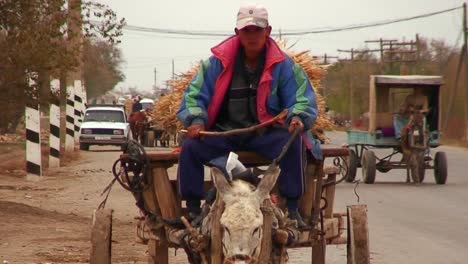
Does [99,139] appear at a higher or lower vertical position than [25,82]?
lower

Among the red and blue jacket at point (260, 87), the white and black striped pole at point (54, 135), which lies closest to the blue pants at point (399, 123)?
the white and black striped pole at point (54, 135)

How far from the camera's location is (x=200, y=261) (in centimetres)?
714

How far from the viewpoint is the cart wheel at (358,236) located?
28.6 ft

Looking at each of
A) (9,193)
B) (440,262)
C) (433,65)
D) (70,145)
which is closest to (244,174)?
(440,262)

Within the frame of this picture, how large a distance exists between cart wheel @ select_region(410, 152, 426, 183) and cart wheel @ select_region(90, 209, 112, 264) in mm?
15715

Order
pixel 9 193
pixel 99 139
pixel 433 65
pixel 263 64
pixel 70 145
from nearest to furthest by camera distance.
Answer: pixel 263 64 < pixel 9 193 < pixel 70 145 < pixel 99 139 < pixel 433 65

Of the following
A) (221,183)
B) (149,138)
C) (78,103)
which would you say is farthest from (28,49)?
(149,138)

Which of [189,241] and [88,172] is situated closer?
[189,241]

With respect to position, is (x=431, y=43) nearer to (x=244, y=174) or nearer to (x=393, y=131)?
(x=393, y=131)

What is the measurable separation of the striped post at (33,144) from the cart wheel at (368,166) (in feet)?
22.5

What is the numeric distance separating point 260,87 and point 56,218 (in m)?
7.69

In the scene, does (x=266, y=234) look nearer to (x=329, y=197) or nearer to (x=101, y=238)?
(x=329, y=197)

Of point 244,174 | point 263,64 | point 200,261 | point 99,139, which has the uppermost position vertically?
point 263,64

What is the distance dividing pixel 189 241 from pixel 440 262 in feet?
17.2
